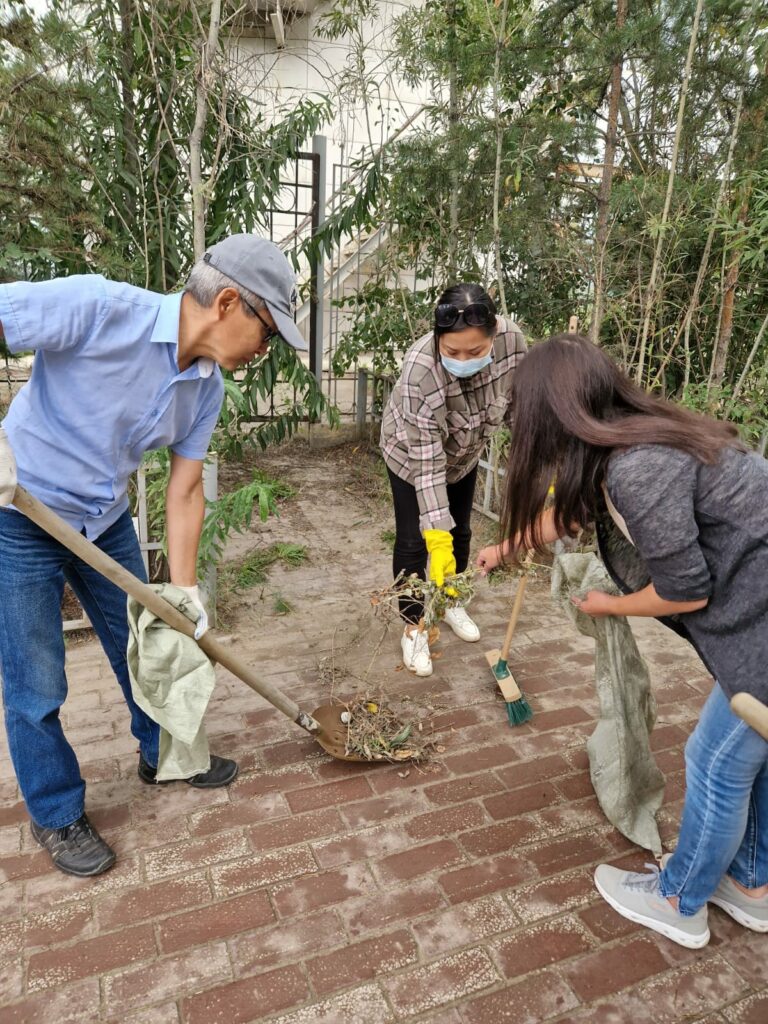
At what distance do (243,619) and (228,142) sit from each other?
304 centimetres

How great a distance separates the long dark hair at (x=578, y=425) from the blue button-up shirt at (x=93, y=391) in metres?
0.95

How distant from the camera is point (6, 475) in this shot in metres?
1.65

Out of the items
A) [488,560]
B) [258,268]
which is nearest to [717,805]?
[488,560]

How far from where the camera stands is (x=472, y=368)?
278 cm

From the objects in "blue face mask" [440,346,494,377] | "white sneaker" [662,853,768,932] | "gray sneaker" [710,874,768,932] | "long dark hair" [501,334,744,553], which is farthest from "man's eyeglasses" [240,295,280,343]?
"gray sneaker" [710,874,768,932]

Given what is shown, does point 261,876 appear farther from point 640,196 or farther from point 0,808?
point 640,196

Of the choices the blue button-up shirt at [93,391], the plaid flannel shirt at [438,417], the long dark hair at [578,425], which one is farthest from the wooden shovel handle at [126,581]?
the long dark hair at [578,425]

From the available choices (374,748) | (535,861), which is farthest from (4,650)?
(535,861)

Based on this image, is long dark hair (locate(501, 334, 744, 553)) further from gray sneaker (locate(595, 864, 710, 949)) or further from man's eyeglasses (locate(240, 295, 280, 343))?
gray sneaker (locate(595, 864, 710, 949))

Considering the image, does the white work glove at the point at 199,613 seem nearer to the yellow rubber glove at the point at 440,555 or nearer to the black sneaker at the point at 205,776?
the black sneaker at the point at 205,776

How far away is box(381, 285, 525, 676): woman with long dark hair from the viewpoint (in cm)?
266

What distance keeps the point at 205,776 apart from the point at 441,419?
5.52 ft

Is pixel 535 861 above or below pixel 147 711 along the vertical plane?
below

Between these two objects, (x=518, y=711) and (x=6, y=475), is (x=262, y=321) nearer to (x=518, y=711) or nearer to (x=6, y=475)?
(x=6, y=475)
